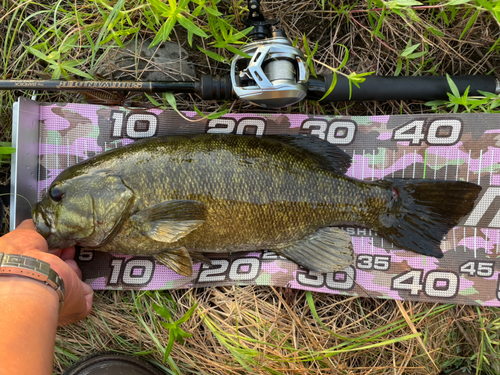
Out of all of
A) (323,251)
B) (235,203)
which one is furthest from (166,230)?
(323,251)

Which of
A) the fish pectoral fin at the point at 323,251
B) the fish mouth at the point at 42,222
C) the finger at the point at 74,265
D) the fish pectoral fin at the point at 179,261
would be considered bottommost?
the finger at the point at 74,265

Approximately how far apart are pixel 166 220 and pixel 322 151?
4.07 ft

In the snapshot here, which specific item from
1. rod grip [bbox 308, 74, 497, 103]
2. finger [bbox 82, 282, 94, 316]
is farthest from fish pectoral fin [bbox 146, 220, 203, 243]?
rod grip [bbox 308, 74, 497, 103]

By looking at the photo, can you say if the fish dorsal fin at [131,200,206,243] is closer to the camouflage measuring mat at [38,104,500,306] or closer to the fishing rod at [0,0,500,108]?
the camouflage measuring mat at [38,104,500,306]

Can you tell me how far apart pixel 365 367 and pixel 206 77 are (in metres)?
2.38

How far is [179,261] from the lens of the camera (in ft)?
7.84

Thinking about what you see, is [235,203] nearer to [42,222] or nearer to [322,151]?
[322,151]

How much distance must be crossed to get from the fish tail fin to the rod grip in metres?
0.64

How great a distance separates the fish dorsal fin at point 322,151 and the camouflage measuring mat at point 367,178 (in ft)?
0.43

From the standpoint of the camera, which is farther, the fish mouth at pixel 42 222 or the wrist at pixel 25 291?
the fish mouth at pixel 42 222

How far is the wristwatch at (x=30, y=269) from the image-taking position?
5.79 ft

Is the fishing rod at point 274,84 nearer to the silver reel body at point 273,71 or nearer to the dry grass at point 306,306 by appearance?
the silver reel body at point 273,71

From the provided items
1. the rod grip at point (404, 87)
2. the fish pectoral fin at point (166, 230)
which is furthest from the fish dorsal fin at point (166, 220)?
the rod grip at point (404, 87)

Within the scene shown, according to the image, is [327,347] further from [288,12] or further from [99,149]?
[288,12]
